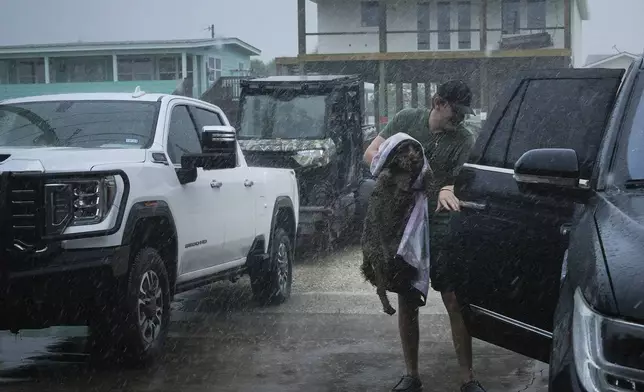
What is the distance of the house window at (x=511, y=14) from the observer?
34.2 metres

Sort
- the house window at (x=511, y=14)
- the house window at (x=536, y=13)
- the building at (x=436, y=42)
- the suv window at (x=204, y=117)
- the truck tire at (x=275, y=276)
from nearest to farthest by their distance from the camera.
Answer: the suv window at (x=204, y=117)
the truck tire at (x=275, y=276)
the building at (x=436, y=42)
the house window at (x=511, y=14)
the house window at (x=536, y=13)

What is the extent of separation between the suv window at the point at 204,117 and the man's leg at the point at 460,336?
3.43 m

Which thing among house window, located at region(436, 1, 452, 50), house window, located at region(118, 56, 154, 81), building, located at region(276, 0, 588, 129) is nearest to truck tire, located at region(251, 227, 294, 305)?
building, located at region(276, 0, 588, 129)

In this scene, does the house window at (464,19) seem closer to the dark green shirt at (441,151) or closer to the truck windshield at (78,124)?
the truck windshield at (78,124)

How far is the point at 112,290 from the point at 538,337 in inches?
105

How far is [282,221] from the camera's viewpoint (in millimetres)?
10062

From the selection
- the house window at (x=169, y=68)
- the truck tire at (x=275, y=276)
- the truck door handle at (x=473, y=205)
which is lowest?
the truck tire at (x=275, y=276)

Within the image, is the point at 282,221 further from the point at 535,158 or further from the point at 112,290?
the point at 535,158

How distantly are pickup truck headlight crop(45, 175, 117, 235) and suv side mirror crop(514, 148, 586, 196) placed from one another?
113 inches

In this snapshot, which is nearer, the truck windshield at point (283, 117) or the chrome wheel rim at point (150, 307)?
the chrome wheel rim at point (150, 307)

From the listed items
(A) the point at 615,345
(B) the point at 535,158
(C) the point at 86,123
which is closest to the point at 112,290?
(C) the point at 86,123

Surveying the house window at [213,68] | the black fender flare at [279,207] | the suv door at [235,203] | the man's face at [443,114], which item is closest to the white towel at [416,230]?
the man's face at [443,114]

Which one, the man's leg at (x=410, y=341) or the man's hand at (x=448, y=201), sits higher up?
the man's hand at (x=448, y=201)

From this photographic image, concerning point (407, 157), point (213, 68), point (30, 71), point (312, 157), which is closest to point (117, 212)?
point (407, 157)
